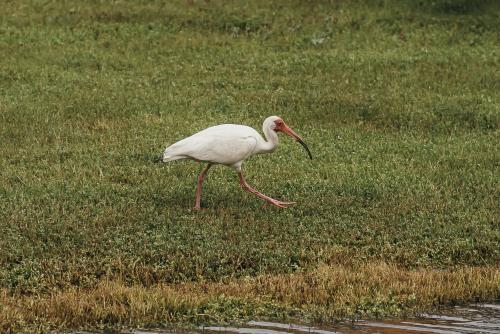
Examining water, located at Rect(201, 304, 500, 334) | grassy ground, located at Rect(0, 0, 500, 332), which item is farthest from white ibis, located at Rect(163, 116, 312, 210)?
water, located at Rect(201, 304, 500, 334)

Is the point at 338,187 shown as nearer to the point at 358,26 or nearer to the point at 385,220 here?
the point at 385,220

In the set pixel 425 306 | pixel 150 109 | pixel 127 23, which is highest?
pixel 127 23

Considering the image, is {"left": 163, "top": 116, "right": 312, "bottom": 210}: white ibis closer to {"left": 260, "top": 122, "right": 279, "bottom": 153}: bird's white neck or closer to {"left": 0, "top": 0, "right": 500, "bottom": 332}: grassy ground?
{"left": 260, "top": 122, "right": 279, "bottom": 153}: bird's white neck

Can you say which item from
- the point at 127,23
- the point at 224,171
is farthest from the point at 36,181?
the point at 127,23

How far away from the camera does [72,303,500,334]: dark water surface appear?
9.35m

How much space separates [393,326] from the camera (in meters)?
9.62

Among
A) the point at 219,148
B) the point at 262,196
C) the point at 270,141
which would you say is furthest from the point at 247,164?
the point at 219,148

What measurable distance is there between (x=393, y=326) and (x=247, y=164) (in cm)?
622

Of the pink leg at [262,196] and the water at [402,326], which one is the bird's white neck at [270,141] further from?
the water at [402,326]

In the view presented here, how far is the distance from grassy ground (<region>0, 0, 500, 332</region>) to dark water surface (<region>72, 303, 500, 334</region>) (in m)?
0.24

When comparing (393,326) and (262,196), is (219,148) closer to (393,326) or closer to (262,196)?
(262,196)

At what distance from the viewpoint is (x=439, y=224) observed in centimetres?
1263

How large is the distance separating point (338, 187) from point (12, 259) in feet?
15.2

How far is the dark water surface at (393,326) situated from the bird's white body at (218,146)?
3763 millimetres
